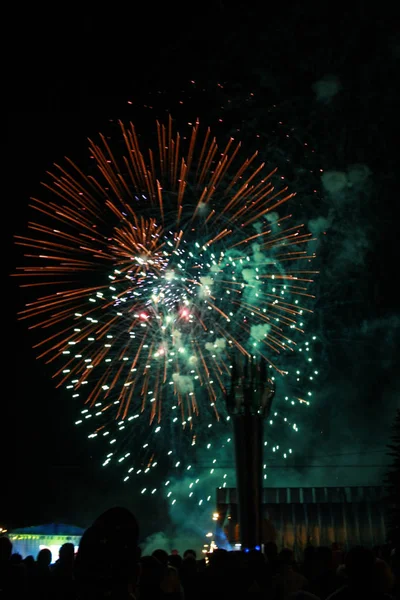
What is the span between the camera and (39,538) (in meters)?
33.1

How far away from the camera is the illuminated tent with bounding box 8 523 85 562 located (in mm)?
32281

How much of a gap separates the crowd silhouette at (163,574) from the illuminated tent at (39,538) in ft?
81.1

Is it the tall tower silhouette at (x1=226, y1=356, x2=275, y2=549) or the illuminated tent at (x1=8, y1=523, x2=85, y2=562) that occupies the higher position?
the tall tower silhouette at (x1=226, y1=356, x2=275, y2=549)

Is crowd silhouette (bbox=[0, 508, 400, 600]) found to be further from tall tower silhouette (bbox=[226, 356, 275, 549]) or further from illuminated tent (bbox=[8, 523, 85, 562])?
illuminated tent (bbox=[8, 523, 85, 562])

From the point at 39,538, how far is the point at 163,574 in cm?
2790

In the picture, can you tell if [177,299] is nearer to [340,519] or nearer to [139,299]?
[139,299]

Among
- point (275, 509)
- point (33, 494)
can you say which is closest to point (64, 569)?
point (275, 509)

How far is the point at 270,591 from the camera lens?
8.76m

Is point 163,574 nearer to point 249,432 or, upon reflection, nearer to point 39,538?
point 249,432

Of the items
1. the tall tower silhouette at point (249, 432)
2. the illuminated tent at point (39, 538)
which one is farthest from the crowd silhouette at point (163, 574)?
the illuminated tent at point (39, 538)

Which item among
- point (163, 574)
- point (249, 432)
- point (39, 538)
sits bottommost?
point (163, 574)

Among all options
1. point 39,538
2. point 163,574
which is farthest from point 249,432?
point 39,538

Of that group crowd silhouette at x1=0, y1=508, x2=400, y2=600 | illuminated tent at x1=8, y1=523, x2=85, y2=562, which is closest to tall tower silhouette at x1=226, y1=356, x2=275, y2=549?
crowd silhouette at x1=0, y1=508, x2=400, y2=600

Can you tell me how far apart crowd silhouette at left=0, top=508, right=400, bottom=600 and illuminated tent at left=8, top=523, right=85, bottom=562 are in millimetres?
24721
